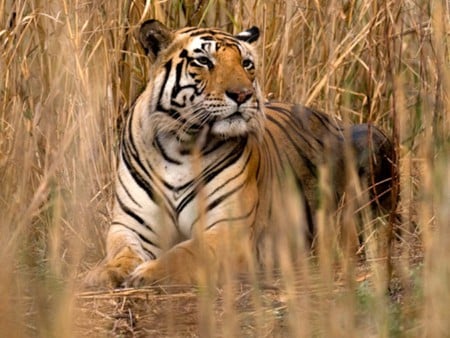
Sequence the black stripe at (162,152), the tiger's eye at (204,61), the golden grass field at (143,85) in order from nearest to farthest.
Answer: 1. the golden grass field at (143,85)
2. the tiger's eye at (204,61)
3. the black stripe at (162,152)

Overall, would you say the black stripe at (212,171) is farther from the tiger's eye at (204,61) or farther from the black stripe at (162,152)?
the tiger's eye at (204,61)

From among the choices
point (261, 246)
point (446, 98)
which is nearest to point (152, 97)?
point (261, 246)

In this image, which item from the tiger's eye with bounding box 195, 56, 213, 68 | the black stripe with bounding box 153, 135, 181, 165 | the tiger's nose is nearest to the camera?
the tiger's nose

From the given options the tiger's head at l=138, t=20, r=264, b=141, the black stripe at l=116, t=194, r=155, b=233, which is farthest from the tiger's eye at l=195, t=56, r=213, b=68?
the black stripe at l=116, t=194, r=155, b=233

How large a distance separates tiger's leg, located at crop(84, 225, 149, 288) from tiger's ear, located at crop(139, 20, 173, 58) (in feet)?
2.26

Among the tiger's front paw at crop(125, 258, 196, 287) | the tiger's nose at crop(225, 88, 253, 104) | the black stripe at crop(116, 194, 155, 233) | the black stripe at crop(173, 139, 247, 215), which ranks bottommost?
the tiger's front paw at crop(125, 258, 196, 287)

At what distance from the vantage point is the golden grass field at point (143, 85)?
13.9ft

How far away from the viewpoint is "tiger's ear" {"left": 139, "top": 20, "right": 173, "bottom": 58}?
212 inches

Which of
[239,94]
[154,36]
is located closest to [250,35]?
[154,36]

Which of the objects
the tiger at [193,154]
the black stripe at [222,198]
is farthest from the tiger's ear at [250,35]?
the black stripe at [222,198]

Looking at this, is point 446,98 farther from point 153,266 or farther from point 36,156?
point 36,156

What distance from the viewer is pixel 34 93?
6.18 meters

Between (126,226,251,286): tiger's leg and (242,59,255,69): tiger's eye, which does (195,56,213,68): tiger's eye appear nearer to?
(242,59,255,69): tiger's eye

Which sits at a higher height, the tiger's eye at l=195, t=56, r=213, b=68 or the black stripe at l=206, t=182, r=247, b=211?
the tiger's eye at l=195, t=56, r=213, b=68
